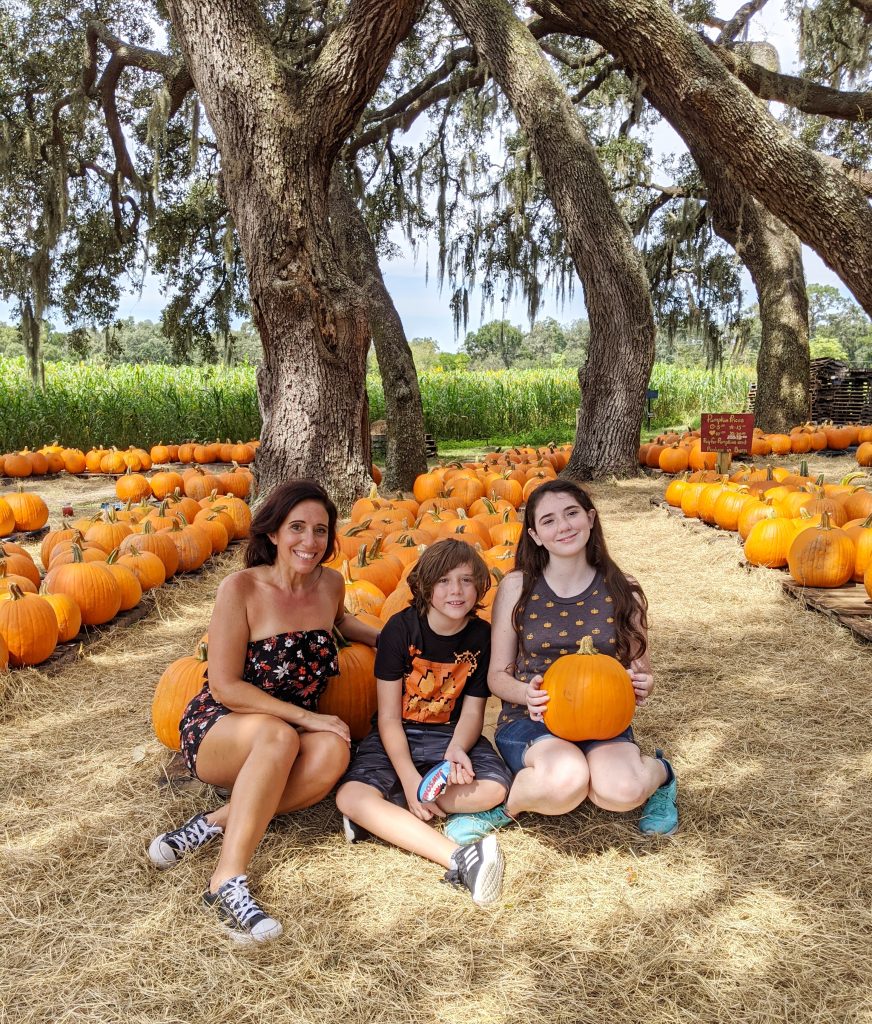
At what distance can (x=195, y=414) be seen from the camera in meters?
14.3

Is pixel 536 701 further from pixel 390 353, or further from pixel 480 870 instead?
pixel 390 353

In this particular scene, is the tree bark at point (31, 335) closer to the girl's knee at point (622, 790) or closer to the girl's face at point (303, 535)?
the girl's face at point (303, 535)

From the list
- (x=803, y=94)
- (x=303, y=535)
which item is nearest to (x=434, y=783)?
(x=303, y=535)

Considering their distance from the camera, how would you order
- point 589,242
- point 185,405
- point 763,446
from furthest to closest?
1. point 185,405
2. point 763,446
3. point 589,242

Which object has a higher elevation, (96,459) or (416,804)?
(96,459)

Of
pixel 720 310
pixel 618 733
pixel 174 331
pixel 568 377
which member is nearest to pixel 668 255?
pixel 720 310

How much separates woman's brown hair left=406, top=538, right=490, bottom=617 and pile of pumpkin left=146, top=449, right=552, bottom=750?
0.43 m

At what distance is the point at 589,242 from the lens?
932 centimetres

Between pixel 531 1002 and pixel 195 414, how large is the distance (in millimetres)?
13793

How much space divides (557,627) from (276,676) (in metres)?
0.89

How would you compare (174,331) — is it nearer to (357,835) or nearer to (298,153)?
(298,153)

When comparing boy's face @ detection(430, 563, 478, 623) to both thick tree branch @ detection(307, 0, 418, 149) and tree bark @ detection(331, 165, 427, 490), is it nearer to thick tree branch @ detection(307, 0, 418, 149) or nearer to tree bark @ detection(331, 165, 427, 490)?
thick tree branch @ detection(307, 0, 418, 149)

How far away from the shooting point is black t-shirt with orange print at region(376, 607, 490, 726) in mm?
2412

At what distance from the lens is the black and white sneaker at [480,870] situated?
1.97 m
